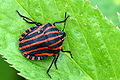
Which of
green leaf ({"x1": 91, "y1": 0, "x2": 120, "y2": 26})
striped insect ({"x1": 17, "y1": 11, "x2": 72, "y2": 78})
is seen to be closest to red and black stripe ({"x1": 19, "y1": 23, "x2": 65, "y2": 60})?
striped insect ({"x1": 17, "y1": 11, "x2": 72, "y2": 78})

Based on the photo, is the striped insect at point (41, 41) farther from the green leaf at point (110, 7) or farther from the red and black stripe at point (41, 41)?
the green leaf at point (110, 7)

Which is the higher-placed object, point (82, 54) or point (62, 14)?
point (62, 14)

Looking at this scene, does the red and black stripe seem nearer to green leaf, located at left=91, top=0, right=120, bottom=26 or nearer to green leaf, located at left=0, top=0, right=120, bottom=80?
green leaf, located at left=0, top=0, right=120, bottom=80

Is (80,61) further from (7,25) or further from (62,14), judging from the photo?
(7,25)

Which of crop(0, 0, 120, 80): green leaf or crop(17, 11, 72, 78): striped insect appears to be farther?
crop(17, 11, 72, 78): striped insect

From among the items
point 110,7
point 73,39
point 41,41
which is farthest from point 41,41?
point 110,7

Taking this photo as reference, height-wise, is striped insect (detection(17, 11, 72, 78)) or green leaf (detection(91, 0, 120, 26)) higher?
green leaf (detection(91, 0, 120, 26))

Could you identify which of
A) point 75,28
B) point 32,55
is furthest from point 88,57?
point 32,55
